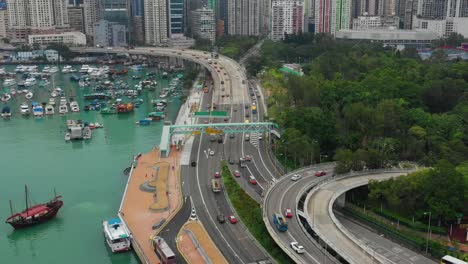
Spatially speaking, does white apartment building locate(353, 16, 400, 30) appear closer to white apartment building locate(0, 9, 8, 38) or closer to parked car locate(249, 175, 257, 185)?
white apartment building locate(0, 9, 8, 38)

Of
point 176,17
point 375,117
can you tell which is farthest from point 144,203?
point 176,17

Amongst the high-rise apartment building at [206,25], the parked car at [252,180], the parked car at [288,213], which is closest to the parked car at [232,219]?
the parked car at [288,213]

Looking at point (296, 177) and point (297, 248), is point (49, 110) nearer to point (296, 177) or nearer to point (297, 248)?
point (296, 177)

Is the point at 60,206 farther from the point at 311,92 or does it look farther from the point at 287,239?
the point at 311,92

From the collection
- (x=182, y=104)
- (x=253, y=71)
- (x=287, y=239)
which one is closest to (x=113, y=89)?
(x=182, y=104)

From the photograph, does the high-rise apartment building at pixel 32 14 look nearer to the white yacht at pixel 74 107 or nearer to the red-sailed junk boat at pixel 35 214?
the white yacht at pixel 74 107
